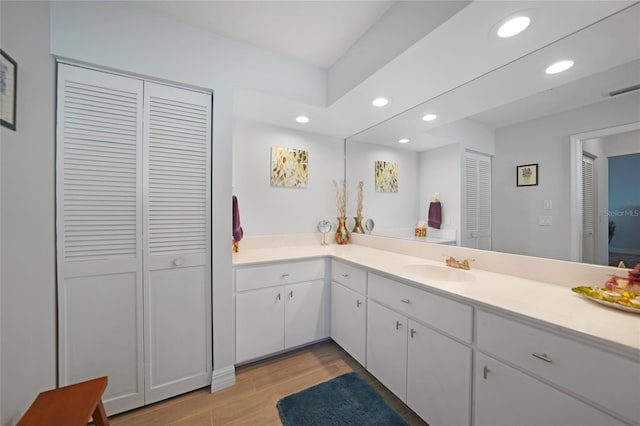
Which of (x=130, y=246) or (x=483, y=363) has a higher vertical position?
(x=130, y=246)

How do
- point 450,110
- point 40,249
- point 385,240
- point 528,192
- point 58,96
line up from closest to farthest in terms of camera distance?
point 40,249, point 58,96, point 528,192, point 450,110, point 385,240

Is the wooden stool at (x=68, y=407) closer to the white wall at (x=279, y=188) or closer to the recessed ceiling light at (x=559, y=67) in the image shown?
the white wall at (x=279, y=188)

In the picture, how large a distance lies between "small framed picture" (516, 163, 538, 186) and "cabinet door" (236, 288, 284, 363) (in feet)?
5.97

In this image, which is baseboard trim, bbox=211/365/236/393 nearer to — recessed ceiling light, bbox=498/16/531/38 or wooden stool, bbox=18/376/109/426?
wooden stool, bbox=18/376/109/426

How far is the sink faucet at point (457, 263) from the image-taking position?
164cm

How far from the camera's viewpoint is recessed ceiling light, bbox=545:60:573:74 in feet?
3.94

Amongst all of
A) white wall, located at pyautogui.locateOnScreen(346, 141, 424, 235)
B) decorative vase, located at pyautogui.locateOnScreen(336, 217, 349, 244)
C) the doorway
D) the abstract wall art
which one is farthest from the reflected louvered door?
the abstract wall art

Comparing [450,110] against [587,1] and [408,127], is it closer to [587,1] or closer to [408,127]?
[408,127]

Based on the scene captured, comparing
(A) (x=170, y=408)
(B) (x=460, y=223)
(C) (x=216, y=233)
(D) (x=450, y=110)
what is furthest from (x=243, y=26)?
(A) (x=170, y=408)

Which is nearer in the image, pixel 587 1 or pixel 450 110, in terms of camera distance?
pixel 587 1

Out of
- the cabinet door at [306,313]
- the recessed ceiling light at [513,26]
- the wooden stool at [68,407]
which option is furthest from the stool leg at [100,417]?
the recessed ceiling light at [513,26]

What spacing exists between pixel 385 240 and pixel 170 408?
208 cm

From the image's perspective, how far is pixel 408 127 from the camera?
7.07 feet

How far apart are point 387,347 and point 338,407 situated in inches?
18.6
